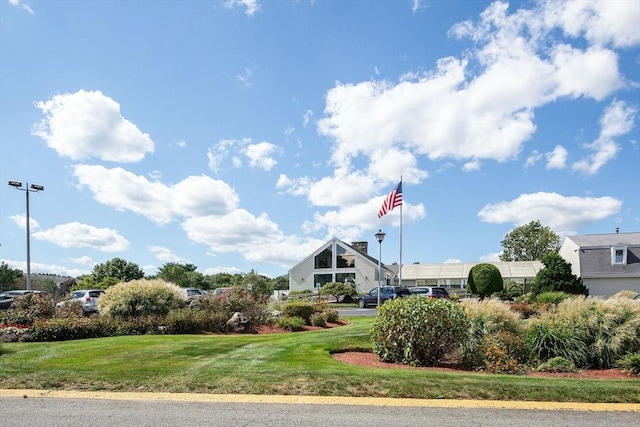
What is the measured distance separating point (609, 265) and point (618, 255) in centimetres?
106

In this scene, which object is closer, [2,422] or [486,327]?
[2,422]

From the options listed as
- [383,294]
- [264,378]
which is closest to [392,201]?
[383,294]

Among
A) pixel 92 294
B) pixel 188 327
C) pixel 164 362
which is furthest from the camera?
pixel 92 294

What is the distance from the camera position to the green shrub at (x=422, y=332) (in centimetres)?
972

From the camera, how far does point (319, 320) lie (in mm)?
18062

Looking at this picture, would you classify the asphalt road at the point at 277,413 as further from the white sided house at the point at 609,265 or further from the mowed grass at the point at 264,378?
the white sided house at the point at 609,265

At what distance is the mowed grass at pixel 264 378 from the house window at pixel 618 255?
103ft

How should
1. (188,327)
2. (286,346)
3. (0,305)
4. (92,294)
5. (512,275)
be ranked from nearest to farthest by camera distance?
(286,346) → (188,327) → (92,294) → (0,305) → (512,275)

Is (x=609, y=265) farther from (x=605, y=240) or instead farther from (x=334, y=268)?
(x=334, y=268)

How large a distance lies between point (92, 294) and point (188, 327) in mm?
11683

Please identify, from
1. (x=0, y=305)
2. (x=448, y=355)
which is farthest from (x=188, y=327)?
(x=0, y=305)

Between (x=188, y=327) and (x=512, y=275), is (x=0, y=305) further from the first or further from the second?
(x=512, y=275)

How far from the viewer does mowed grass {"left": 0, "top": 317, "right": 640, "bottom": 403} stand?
267 inches

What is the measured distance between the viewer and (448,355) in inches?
412
